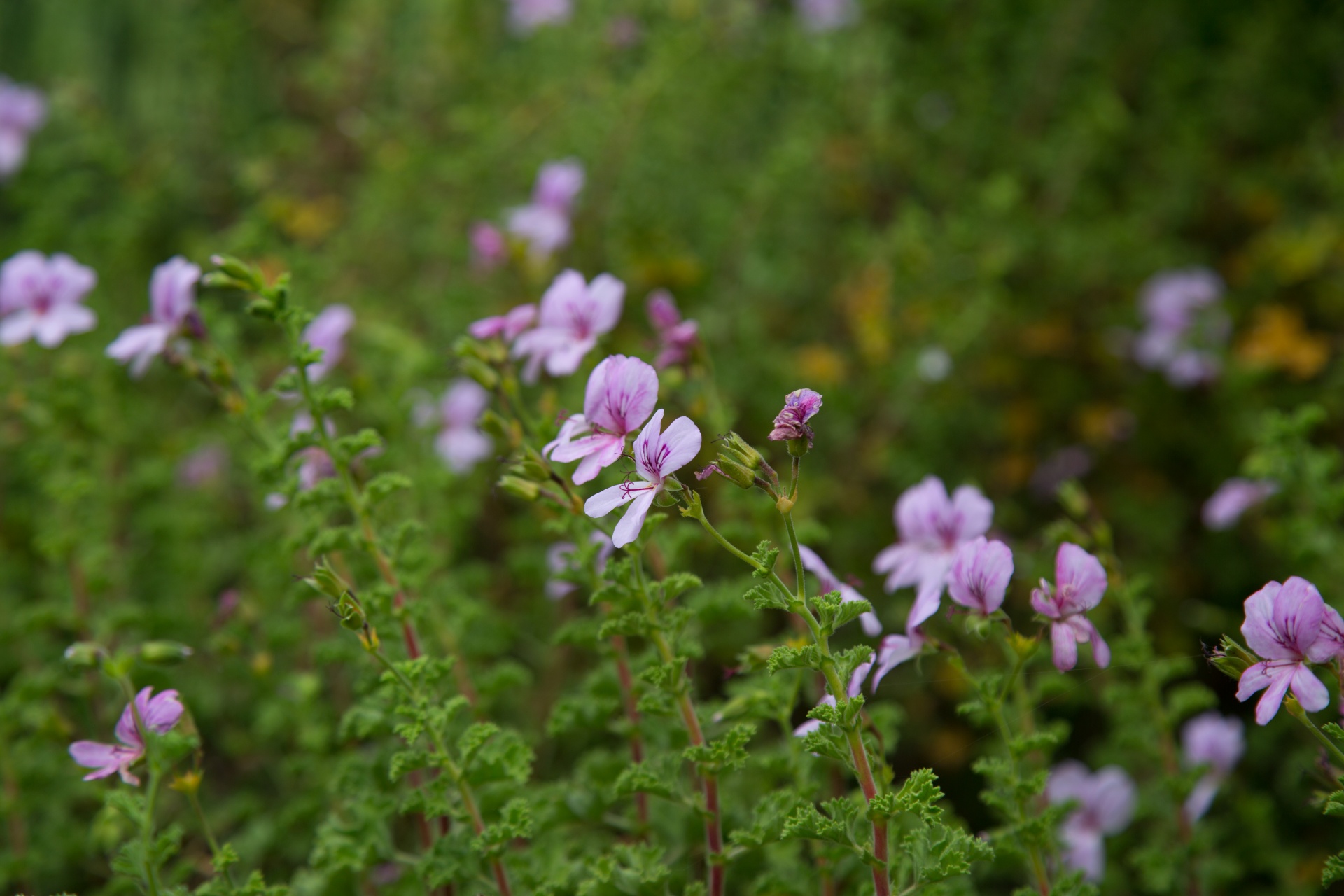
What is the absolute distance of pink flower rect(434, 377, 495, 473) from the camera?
250 centimetres

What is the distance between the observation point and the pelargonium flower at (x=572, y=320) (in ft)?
5.52

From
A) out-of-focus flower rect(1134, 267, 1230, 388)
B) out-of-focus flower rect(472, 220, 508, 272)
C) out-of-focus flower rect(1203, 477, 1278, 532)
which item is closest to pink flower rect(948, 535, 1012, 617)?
out-of-focus flower rect(1203, 477, 1278, 532)

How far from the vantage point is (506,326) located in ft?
5.57

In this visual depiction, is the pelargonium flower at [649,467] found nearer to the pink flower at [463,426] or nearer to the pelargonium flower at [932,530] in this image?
the pelargonium flower at [932,530]

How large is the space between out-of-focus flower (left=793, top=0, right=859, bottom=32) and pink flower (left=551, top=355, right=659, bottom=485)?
295cm

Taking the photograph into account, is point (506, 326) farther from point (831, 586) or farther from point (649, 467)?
point (831, 586)

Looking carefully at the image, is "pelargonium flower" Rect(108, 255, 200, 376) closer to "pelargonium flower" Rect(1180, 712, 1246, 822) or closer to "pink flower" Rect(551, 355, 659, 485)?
"pink flower" Rect(551, 355, 659, 485)

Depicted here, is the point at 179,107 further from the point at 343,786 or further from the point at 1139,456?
the point at 1139,456

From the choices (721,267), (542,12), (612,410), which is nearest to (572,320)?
(612,410)

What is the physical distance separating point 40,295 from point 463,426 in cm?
96

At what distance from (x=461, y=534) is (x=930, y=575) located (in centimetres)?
126

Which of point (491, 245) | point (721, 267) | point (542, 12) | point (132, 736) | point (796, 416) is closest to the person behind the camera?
point (796, 416)

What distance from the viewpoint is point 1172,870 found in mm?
1709

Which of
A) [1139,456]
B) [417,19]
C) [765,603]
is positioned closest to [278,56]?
[417,19]
